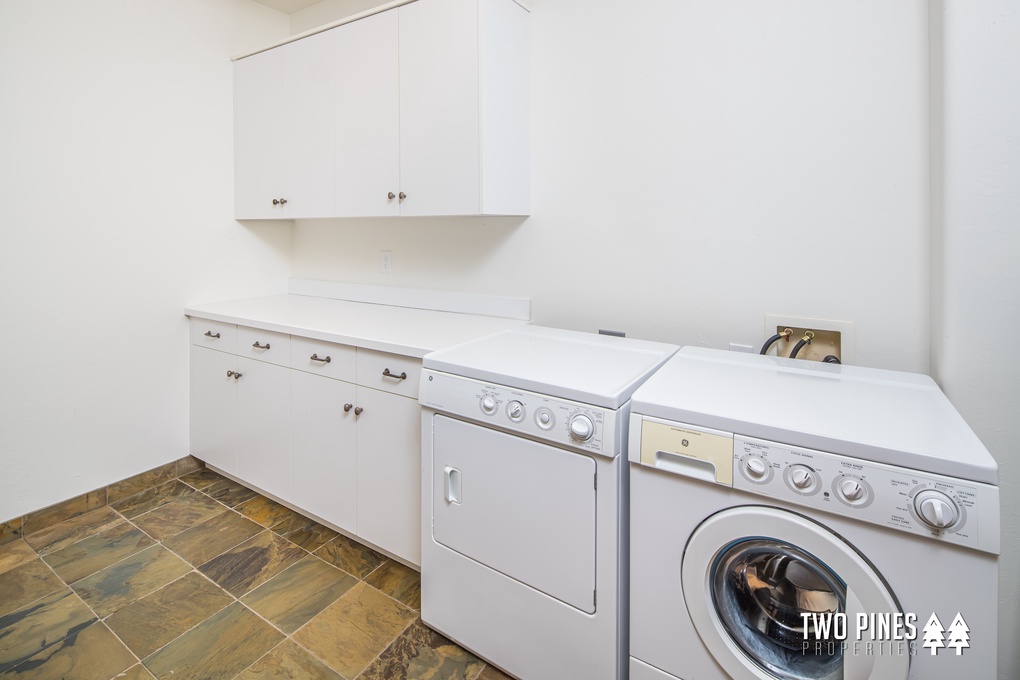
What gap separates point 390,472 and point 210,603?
0.73 meters

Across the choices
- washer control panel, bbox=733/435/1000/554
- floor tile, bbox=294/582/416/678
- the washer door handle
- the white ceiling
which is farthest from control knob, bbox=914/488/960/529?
the white ceiling

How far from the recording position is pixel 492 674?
1475 millimetres

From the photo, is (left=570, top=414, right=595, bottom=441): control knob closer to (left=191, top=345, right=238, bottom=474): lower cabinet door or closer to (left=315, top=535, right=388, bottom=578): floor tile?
(left=315, top=535, right=388, bottom=578): floor tile

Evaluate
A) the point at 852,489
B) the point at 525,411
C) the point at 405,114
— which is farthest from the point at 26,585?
the point at 852,489

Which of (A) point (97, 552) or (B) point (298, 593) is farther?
(A) point (97, 552)

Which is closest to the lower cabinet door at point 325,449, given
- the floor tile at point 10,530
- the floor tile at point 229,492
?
the floor tile at point 229,492

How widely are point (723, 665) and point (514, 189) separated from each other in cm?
165

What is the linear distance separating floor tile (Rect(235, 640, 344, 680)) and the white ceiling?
9.90ft

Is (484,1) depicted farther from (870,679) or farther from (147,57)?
(870,679)

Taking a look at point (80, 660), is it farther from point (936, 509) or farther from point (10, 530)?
point (936, 509)

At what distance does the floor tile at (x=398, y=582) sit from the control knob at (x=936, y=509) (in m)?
1.47

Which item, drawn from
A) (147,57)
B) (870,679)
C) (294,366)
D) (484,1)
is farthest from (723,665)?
(147,57)

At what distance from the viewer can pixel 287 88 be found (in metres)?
2.45

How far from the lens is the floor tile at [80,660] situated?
1452 mm
